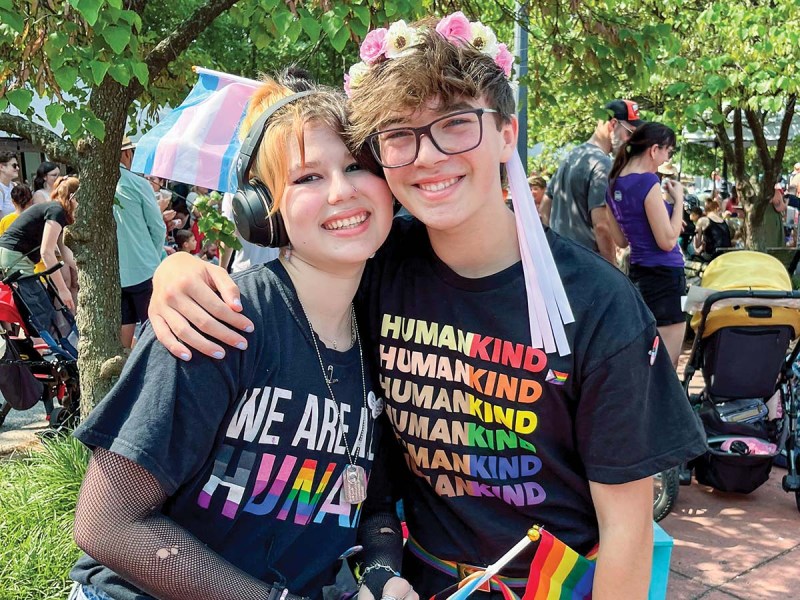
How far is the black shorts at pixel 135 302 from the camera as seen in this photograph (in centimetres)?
603

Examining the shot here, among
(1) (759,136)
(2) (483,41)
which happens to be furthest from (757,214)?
(2) (483,41)

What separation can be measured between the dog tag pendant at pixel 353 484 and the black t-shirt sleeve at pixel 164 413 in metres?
0.32

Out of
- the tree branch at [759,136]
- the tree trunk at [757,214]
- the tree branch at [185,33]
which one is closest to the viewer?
the tree branch at [185,33]

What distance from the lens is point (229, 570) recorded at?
1.45m

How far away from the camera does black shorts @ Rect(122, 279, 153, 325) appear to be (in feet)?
19.8

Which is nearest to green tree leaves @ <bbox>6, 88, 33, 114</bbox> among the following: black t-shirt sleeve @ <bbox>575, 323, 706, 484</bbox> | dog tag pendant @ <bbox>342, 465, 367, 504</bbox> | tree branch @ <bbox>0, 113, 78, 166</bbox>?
tree branch @ <bbox>0, 113, 78, 166</bbox>

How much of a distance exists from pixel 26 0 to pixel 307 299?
1.82 meters

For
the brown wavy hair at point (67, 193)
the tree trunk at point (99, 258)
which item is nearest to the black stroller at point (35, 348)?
the brown wavy hair at point (67, 193)

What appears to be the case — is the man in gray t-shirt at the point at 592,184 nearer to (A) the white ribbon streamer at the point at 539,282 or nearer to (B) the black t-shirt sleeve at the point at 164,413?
(A) the white ribbon streamer at the point at 539,282

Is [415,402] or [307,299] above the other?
[307,299]

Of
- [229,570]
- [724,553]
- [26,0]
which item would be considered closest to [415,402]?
[229,570]

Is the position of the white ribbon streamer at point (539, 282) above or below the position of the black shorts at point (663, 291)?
above

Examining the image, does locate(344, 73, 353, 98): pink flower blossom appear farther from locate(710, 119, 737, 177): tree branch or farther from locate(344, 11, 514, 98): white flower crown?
locate(710, 119, 737, 177): tree branch

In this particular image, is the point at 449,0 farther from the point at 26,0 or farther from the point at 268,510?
the point at 268,510
